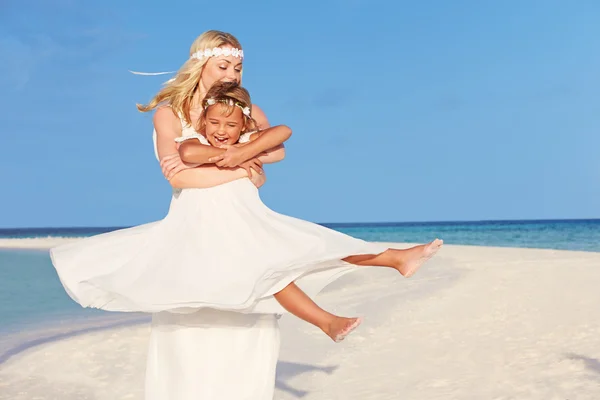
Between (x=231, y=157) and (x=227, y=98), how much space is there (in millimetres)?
291

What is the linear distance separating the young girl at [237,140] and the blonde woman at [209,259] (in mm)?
14

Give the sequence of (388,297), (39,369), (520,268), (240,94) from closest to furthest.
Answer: (240,94) < (39,369) < (388,297) < (520,268)

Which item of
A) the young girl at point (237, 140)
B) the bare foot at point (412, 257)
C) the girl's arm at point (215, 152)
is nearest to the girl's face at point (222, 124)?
the young girl at point (237, 140)

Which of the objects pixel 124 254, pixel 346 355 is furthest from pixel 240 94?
pixel 346 355

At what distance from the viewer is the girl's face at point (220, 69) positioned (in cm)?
382

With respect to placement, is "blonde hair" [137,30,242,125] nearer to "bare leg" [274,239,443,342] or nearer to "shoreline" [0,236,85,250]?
"bare leg" [274,239,443,342]

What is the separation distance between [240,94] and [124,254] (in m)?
1.00

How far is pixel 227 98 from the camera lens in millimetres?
3623

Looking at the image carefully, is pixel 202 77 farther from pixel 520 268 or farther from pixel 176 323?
pixel 520 268

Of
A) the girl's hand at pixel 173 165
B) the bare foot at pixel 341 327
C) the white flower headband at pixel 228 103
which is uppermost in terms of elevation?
the white flower headband at pixel 228 103

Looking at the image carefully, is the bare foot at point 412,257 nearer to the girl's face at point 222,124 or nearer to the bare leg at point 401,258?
the bare leg at point 401,258

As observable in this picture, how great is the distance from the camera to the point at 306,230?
3.67 metres

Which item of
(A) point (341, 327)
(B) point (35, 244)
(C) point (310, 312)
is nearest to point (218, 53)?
(C) point (310, 312)

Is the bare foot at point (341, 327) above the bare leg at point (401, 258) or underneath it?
underneath
